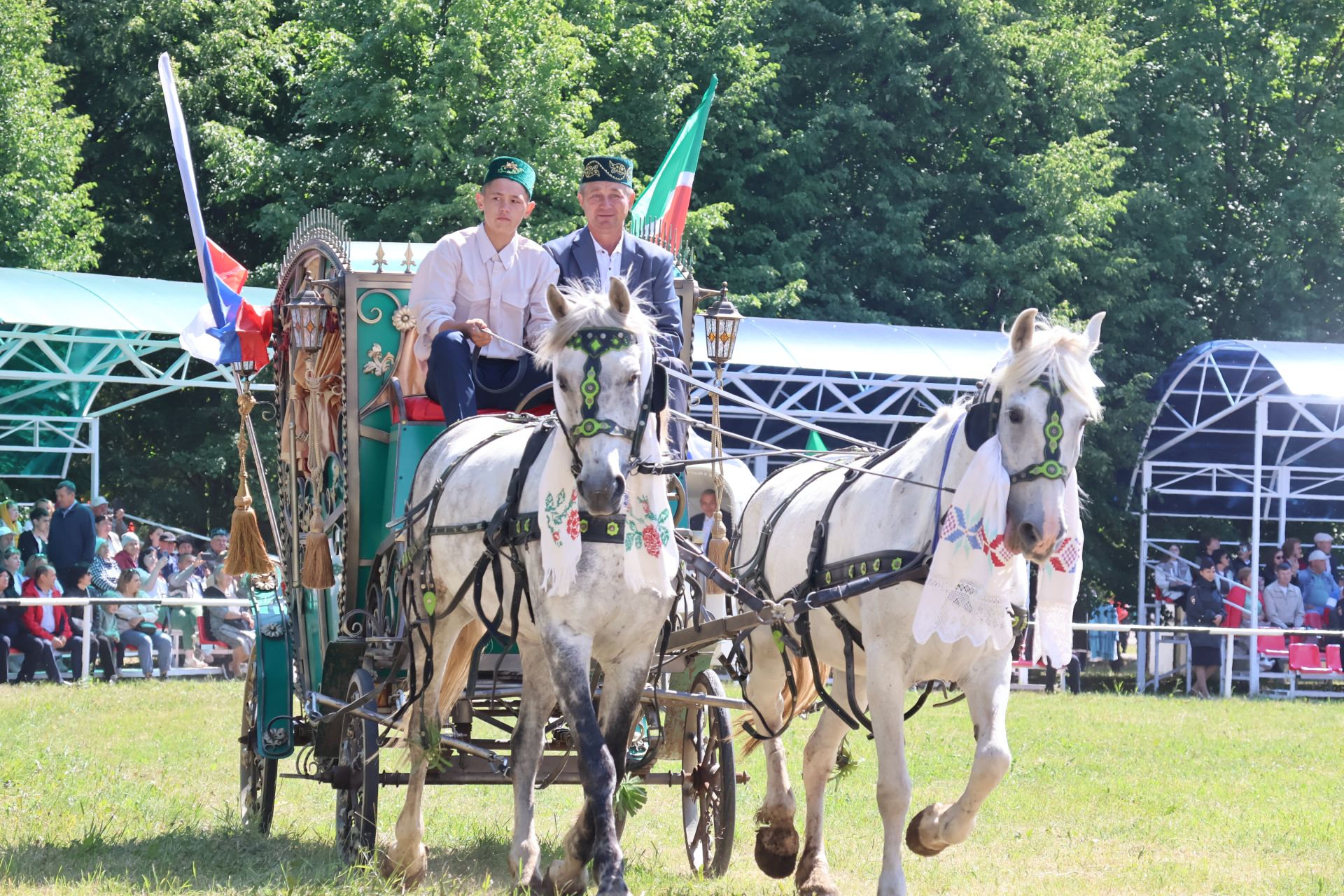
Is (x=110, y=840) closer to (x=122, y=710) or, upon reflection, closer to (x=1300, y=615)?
(x=122, y=710)

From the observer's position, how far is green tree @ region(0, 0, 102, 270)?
21.0 m

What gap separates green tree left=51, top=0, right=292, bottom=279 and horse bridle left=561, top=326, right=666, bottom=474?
60.2 feet

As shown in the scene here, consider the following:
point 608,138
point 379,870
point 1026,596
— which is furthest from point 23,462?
point 1026,596

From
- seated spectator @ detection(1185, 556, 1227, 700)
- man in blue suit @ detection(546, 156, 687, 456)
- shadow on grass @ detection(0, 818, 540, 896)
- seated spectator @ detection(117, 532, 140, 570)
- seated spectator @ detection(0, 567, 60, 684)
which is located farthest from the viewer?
seated spectator @ detection(1185, 556, 1227, 700)

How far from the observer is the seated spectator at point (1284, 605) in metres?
19.6

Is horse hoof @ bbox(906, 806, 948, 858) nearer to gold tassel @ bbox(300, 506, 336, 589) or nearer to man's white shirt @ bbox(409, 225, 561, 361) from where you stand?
man's white shirt @ bbox(409, 225, 561, 361)

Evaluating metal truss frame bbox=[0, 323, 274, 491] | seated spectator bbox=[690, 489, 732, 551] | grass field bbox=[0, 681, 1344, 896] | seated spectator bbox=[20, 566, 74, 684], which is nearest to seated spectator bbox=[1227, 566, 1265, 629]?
grass field bbox=[0, 681, 1344, 896]

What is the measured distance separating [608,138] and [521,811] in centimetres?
1637

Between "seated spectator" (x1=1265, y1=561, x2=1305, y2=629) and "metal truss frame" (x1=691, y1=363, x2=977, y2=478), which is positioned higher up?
"metal truss frame" (x1=691, y1=363, x2=977, y2=478)

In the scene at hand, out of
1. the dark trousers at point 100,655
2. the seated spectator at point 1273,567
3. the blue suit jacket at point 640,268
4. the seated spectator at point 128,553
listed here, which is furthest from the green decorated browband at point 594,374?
the seated spectator at point 1273,567

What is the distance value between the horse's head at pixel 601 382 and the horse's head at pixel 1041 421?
125 centimetres

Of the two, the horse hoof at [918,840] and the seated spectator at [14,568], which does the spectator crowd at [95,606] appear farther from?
the horse hoof at [918,840]

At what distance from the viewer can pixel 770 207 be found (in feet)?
81.7

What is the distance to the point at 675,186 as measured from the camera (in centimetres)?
1277
